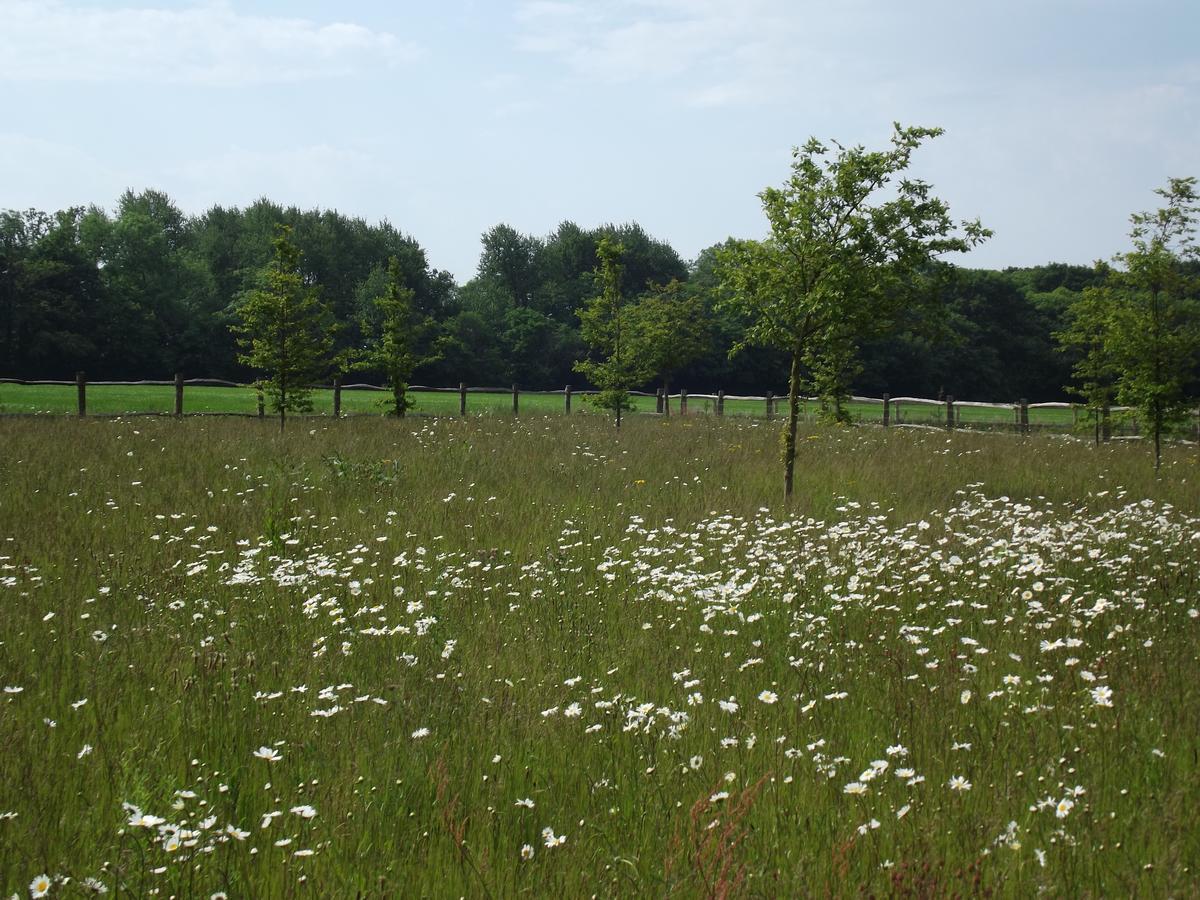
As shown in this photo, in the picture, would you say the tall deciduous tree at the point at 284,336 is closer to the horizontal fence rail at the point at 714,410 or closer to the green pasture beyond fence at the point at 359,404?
the horizontal fence rail at the point at 714,410

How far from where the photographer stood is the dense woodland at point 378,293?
55.0 metres

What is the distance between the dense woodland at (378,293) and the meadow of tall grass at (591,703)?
44973 millimetres

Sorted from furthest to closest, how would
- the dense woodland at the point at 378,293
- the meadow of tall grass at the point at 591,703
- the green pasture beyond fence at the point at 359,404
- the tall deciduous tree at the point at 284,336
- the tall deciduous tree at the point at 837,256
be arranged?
1. the dense woodland at the point at 378,293
2. the green pasture beyond fence at the point at 359,404
3. the tall deciduous tree at the point at 284,336
4. the tall deciduous tree at the point at 837,256
5. the meadow of tall grass at the point at 591,703

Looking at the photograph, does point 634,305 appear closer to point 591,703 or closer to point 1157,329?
point 1157,329

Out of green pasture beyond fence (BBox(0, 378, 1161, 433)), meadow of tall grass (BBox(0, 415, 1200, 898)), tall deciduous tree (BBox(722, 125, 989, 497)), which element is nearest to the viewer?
meadow of tall grass (BBox(0, 415, 1200, 898))

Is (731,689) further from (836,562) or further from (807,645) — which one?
(836,562)

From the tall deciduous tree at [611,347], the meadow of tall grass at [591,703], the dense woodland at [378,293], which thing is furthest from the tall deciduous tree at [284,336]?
the dense woodland at [378,293]

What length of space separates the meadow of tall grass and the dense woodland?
4497cm

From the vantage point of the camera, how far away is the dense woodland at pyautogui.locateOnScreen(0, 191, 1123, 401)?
54969 mm

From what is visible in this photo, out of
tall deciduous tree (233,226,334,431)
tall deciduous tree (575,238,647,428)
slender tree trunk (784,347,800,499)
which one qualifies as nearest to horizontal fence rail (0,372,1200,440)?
slender tree trunk (784,347,800,499)

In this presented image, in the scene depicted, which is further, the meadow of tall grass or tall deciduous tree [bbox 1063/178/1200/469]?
tall deciduous tree [bbox 1063/178/1200/469]

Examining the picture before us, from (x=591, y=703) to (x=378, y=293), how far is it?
6635 cm

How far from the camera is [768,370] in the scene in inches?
2943

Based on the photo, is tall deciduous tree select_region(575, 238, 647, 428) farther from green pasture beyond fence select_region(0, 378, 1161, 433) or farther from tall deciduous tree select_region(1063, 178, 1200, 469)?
tall deciduous tree select_region(1063, 178, 1200, 469)
